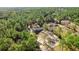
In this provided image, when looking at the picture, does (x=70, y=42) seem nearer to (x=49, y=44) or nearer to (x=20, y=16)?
(x=49, y=44)

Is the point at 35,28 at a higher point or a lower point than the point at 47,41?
higher

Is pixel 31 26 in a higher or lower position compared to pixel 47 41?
higher

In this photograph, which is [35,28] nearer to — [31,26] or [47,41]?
[31,26]

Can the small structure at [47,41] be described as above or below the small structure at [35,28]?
below

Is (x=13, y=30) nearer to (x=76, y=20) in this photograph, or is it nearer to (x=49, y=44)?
(x=49, y=44)

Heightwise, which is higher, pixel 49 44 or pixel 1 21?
pixel 1 21

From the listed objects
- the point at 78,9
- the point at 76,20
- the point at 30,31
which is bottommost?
the point at 30,31

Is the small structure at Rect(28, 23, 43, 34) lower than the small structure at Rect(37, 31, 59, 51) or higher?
higher

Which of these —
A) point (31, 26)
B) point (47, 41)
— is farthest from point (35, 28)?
point (47, 41)
